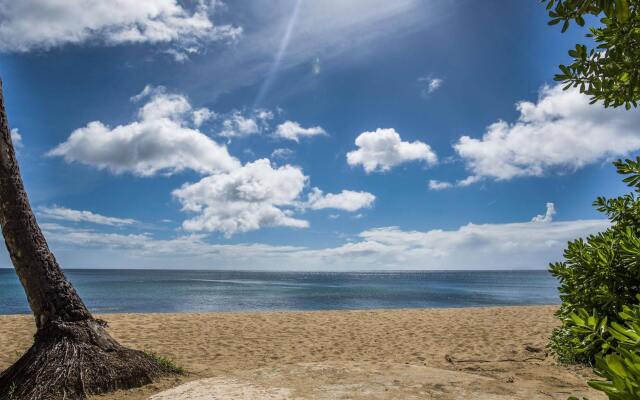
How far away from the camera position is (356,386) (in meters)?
5.00

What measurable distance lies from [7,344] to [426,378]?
11118 mm

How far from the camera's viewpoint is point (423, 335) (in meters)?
12.9

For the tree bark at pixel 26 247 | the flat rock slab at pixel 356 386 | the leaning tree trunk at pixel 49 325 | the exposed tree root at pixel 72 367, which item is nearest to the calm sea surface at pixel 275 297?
the exposed tree root at pixel 72 367

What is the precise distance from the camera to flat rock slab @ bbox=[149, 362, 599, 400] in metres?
4.66

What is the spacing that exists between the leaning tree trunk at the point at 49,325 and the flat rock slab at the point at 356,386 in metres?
1.69

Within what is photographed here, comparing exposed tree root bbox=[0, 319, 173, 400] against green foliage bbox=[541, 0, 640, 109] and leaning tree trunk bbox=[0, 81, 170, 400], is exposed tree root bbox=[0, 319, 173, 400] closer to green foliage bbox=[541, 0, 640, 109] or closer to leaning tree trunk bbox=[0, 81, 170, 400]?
leaning tree trunk bbox=[0, 81, 170, 400]

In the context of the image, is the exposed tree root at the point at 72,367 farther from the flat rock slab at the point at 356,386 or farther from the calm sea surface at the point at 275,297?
the calm sea surface at the point at 275,297

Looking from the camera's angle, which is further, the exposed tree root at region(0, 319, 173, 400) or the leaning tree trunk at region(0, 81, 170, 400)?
the leaning tree trunk at region(0, 81, 170, 400)

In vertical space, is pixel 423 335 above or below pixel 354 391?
below

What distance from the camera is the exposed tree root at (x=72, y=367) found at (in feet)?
18.7

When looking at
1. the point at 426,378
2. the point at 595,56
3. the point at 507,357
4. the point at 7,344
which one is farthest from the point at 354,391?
the point at 7,344

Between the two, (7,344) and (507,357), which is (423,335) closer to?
(507,357)

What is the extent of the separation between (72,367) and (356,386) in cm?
439

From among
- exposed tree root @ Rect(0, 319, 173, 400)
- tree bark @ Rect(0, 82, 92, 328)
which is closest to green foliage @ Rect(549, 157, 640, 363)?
exposed tree root @ Rect(0, 319, 173, 400)
